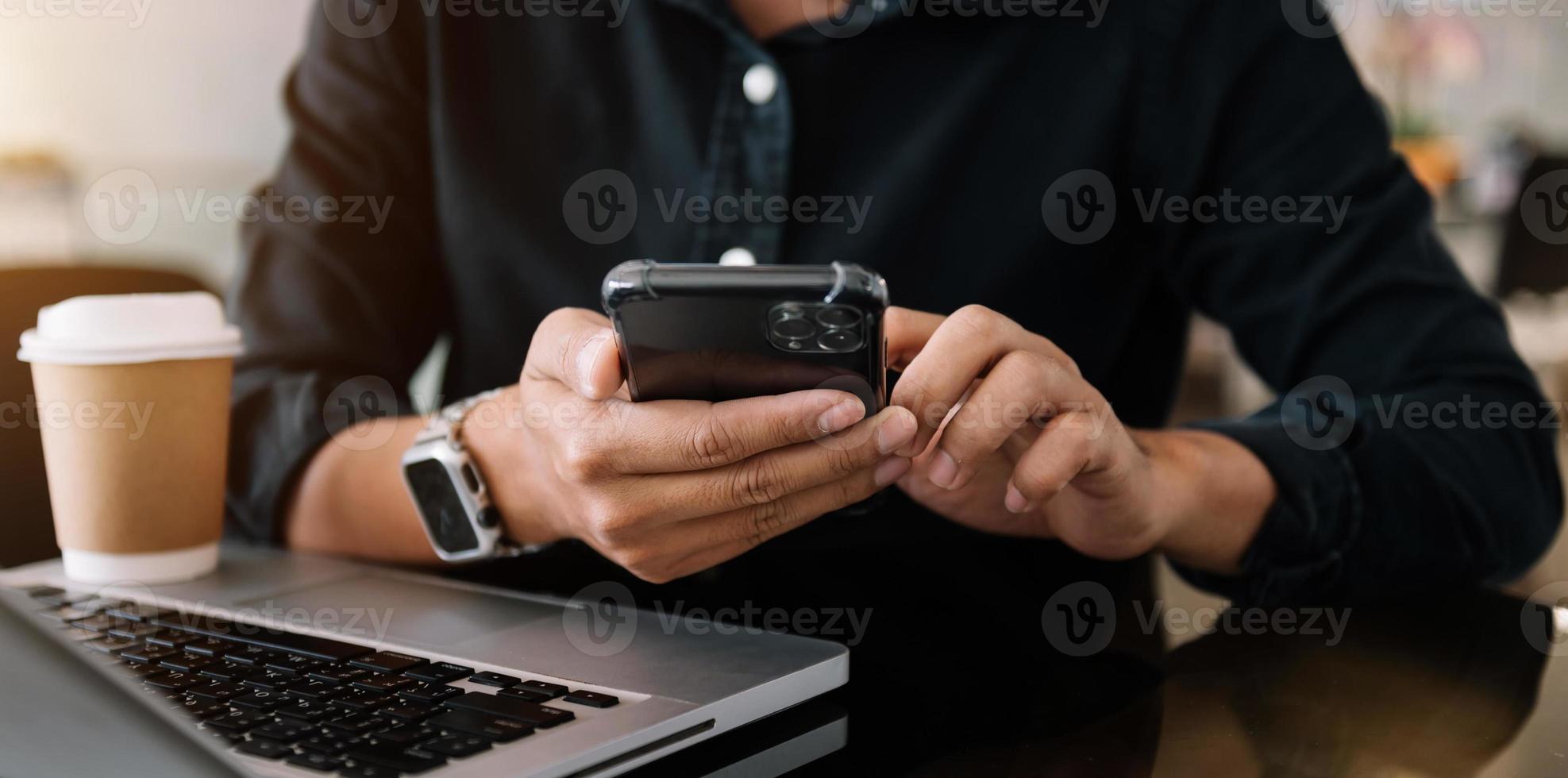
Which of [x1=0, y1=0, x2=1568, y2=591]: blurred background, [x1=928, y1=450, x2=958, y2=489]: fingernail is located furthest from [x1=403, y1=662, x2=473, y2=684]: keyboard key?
[x1=0, y1=0, x2=1568, y2=591]: blurred background

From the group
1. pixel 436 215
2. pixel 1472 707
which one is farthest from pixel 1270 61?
pixel 436 215

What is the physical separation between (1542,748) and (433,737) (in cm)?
41

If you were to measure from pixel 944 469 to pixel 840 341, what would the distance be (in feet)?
0.36

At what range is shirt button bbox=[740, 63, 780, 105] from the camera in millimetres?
867

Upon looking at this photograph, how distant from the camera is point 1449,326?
2.66 feet

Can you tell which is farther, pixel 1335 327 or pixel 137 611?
pixel 1335 327

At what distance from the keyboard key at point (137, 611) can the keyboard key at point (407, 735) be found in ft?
0.79

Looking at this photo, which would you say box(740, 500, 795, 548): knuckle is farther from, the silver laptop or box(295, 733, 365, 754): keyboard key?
box(295, 733, 365, 754): keyboard key

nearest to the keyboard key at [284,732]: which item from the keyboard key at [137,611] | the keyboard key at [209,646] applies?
the keyboard key at [209,646]

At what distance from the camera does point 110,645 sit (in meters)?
0.48

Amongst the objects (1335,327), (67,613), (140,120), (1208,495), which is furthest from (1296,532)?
(140,120)

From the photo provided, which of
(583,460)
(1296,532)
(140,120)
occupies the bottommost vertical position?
(1296,532)

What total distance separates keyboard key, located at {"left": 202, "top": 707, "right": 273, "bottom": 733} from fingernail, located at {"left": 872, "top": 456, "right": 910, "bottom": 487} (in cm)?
26

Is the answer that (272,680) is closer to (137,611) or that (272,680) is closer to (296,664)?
(296,664)
